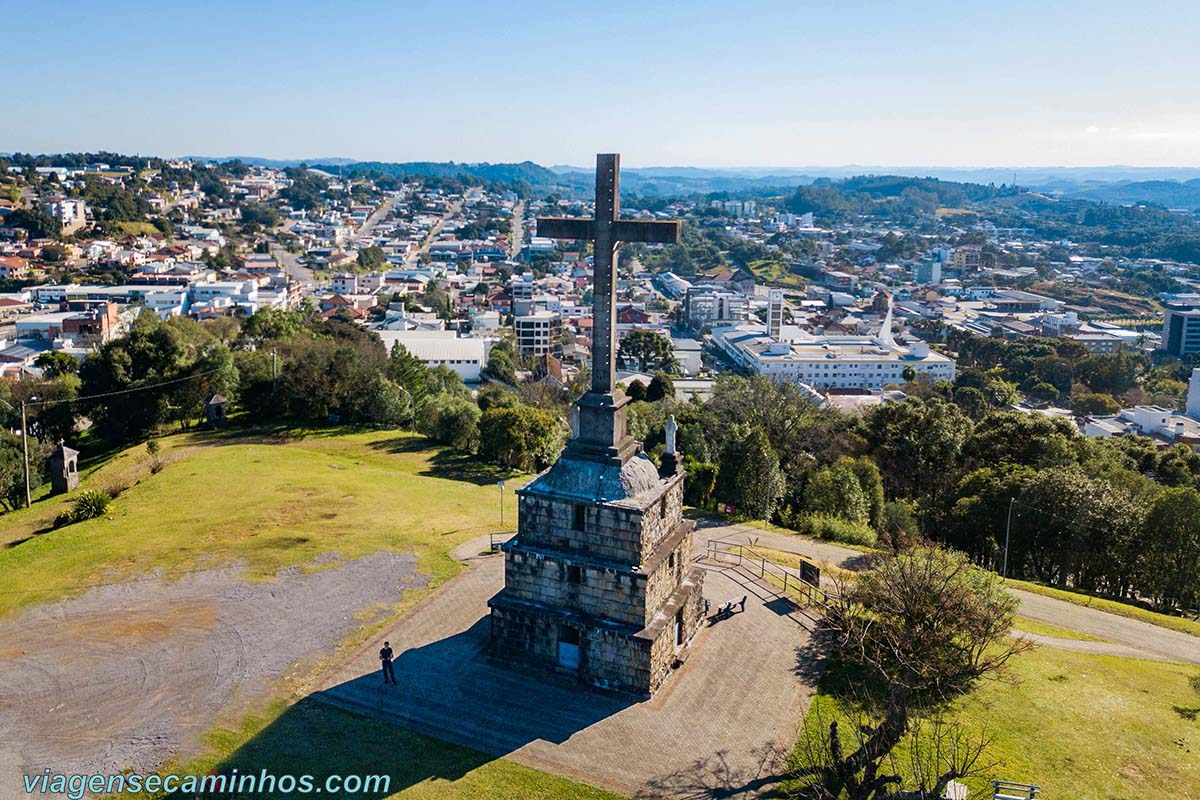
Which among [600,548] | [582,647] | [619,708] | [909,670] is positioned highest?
[600,548]

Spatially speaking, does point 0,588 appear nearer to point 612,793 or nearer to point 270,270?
point 612,793

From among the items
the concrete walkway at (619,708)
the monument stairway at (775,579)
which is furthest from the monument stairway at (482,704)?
the monument stairway at (775,579)

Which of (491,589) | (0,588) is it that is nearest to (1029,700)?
(491,589)

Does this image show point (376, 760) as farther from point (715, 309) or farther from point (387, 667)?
point (715, 309)

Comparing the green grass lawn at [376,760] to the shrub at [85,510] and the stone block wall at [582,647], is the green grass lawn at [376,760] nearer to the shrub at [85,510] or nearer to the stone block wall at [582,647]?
the stone block wall at [582,647]

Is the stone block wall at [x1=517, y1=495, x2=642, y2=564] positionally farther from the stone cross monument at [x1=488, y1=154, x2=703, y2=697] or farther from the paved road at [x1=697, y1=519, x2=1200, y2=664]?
the paved road at [x1=697, y1=519, x2=1200, y2=664]

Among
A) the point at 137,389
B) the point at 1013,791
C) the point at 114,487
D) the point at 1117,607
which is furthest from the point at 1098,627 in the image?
the point at 137,389
